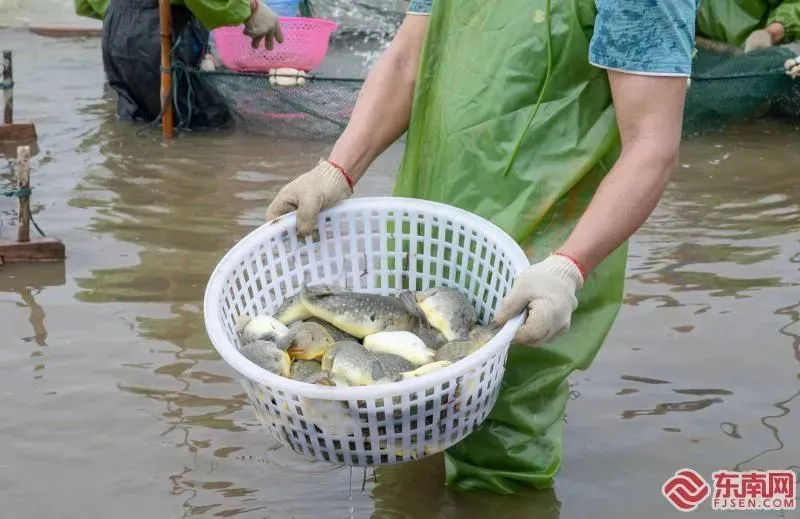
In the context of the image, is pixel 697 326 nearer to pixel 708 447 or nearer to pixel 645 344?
pixel 645 344

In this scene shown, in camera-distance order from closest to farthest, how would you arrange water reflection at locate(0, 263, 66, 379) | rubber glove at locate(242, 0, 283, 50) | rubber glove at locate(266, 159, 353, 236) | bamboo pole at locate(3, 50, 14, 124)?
1. rubber glove at locate(266, 159, 353, 236)
2. water reflection at locate(0, 263, 66, 379)
3. bamboo pole at locate(3, 50, 14, 124)
4. rubber glove at locate(242, 0, 283, 50)

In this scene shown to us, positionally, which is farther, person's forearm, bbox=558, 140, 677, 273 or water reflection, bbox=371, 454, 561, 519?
water reflection, bbox=371, 454, 561, 519

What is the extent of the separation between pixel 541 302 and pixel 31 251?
10.7 feet

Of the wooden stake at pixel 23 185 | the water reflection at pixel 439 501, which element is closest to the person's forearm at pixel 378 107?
the water reflection at pixel 439 501

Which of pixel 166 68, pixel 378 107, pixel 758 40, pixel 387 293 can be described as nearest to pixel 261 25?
pixel 166 68

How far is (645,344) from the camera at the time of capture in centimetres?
411

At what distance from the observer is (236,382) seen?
12.5ft

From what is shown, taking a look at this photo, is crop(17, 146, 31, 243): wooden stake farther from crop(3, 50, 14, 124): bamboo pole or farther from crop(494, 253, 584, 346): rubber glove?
crop(494, 253, 584, 346): rubber glove

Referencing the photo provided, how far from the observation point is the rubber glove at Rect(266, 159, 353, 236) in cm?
265

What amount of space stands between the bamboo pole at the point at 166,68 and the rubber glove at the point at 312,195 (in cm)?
449

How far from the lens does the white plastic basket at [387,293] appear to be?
6.98ft

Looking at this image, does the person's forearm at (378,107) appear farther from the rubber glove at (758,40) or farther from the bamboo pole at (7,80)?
the rubber glove at (758,40)

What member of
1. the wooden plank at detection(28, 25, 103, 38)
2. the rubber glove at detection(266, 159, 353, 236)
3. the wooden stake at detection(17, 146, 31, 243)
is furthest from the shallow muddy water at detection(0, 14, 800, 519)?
the wooden plank at detection(28, 25, 103, 38)
